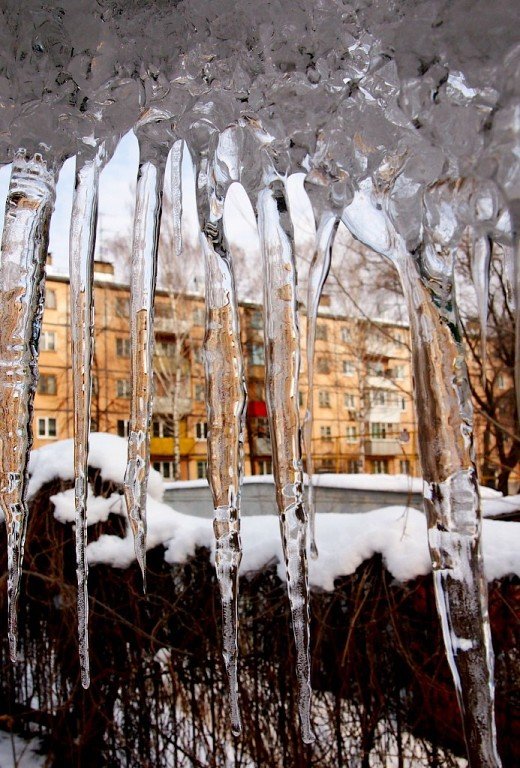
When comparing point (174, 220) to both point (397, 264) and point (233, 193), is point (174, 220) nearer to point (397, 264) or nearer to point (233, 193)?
point (233, 193)

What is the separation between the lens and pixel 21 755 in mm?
4133

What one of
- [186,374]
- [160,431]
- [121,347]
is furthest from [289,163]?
[160,431]

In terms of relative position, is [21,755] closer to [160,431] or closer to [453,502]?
[453,502]

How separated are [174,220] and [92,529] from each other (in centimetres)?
354

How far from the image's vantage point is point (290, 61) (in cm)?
88

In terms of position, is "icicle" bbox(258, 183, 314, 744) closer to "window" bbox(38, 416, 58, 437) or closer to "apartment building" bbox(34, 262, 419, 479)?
"apartment building" bbox(34, 262, 419, 479)

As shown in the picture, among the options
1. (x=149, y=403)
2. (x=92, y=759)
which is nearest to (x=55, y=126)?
(x=149, y=403)

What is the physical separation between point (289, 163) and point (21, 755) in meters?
4.52

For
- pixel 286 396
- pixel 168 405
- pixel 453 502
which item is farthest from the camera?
pixel 168 405

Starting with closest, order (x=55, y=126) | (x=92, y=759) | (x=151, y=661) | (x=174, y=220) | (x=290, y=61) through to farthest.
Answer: (x=290, y=61)
(x=55, y=126)
(x=174, y=220)
(x=151, y=661)
(x=92, y=759)

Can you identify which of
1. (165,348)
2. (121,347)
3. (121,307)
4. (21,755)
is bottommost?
(21,755)

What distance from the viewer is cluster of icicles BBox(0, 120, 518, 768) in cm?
89

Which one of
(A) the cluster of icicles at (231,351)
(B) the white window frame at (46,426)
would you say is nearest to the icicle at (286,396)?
(A) the cluster of icicles at (231,351)

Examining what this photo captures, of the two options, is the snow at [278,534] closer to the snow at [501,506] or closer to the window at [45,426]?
the snow at [501,506]
